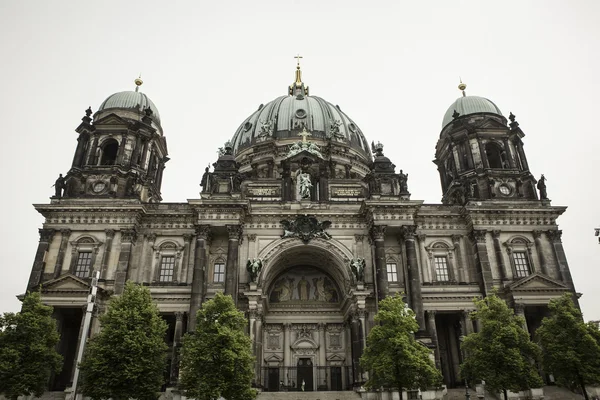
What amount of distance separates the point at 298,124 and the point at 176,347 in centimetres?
2847

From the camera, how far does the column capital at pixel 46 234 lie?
33375 millimetres

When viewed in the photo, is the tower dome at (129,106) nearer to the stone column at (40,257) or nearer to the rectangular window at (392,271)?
the stone column at (40,257)

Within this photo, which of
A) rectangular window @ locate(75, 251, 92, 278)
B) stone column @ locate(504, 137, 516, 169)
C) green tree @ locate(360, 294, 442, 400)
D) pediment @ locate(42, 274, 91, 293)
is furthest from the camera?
stone column @ locate(504, 137, 516, 169)

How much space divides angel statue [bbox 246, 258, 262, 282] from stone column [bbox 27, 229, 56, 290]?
14.6 m

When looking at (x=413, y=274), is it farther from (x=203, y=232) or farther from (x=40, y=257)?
(x=40, y=257)

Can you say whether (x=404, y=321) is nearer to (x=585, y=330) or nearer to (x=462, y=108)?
(x=585, y=330)

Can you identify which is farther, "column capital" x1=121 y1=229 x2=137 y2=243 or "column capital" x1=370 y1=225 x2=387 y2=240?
"column capital" x1=370 y1=225 x2=387 y2=240

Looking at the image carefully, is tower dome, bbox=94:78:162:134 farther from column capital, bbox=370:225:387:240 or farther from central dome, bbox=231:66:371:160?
column capital, bbox=370:225:387:240

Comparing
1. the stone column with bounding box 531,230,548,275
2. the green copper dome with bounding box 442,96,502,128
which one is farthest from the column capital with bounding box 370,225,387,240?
the green copper dome with bounding box 442,96,502,128

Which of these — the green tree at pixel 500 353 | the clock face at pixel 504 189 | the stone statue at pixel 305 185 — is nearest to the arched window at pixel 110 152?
the stone statue at pixel 305 185

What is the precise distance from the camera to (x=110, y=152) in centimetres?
4003

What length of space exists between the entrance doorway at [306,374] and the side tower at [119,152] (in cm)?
1840

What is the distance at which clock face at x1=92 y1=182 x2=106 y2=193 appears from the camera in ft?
119

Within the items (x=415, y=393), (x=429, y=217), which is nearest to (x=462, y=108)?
(x=429, y=217)
